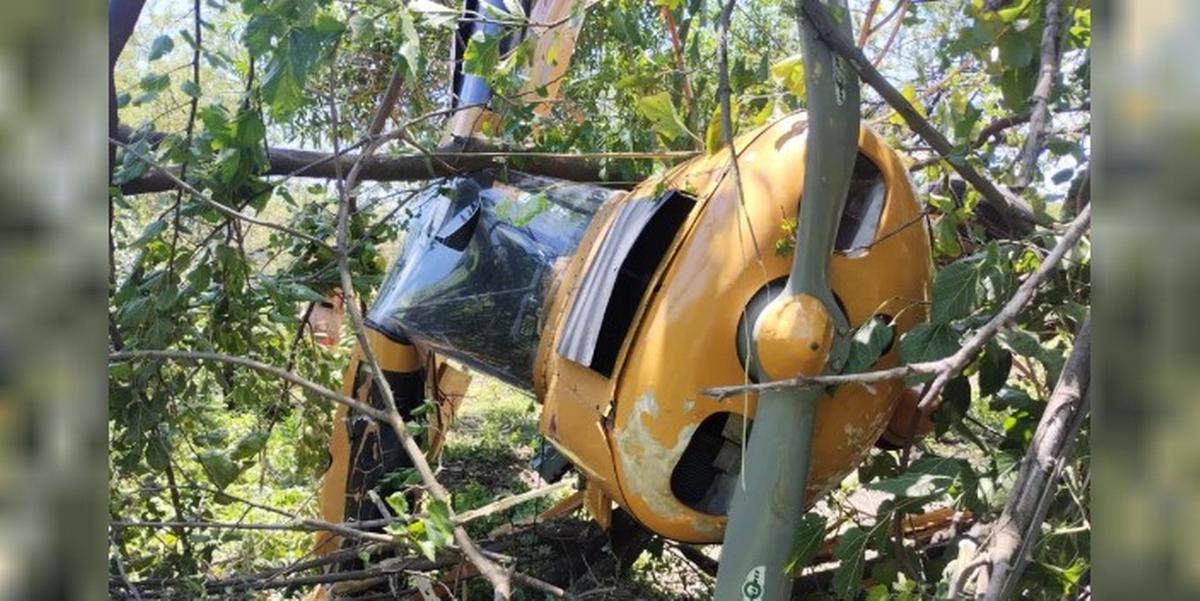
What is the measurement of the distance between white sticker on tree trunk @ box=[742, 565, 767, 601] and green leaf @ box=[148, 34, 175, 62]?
147 cm

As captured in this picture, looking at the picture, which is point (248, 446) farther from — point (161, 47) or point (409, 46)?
point (409, 46)

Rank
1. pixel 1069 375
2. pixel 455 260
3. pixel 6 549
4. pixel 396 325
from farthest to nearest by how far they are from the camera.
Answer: pixel 396 325, pixel 455 260, pixel 1069 375, pixel 6 549

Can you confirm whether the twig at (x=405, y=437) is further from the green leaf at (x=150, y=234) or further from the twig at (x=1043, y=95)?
the twig at (x=1043, y=95)

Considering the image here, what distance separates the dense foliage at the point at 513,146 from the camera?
142 cm

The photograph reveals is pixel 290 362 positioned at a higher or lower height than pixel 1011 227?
lower

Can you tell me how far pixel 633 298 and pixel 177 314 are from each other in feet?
3.78

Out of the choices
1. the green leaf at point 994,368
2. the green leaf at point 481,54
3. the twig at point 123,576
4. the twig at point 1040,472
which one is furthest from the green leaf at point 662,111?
the twig at point 123,576

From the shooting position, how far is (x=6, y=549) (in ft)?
0.99

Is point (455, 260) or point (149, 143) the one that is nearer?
point (455, 260)

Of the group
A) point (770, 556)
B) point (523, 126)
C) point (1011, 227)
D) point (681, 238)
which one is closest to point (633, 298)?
point (681, 238)

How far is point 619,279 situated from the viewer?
5.56 ft

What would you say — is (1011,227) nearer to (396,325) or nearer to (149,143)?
(396,325)

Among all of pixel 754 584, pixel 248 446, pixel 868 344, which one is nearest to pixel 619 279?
pixel 868 344

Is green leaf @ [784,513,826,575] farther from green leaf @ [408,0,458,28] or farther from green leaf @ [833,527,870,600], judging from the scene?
green leaf @ [408,0,458,28]
